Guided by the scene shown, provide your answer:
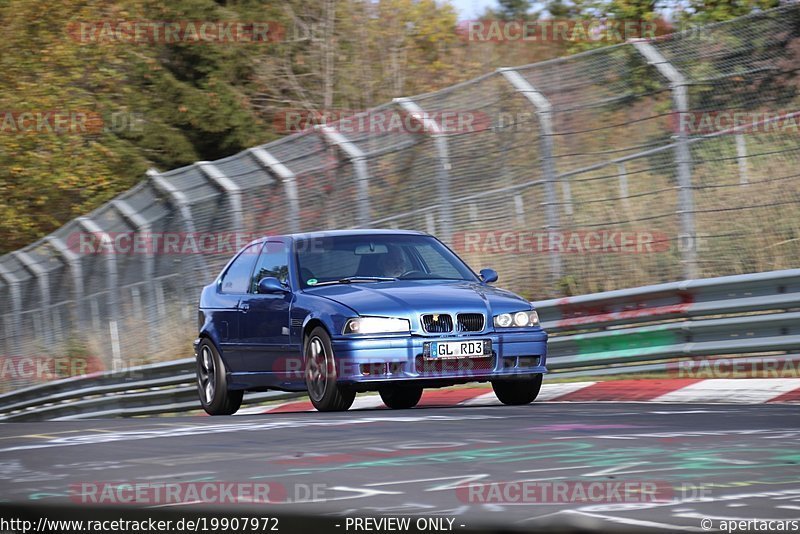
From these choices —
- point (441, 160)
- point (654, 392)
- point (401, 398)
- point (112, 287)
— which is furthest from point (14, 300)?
point (654, 392)

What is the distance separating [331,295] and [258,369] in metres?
1.32

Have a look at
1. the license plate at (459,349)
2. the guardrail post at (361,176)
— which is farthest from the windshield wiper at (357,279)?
the guardrail post at (361,176)

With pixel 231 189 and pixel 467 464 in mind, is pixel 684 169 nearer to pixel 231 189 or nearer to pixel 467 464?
pixel 467 464

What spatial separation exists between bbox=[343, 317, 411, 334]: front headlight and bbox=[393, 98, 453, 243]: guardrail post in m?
5.06

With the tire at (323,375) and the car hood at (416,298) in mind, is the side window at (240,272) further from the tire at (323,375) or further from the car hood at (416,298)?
the tire at (323,375)

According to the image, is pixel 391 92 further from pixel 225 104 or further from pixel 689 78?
pixel 689 78

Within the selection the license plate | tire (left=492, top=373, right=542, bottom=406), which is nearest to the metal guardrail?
tire (left=492, top=373, right=542, bottom=406)

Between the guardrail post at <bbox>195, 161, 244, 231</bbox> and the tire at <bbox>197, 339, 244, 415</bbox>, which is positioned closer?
the tire at <bbox>197, 339, 244, 415</bbox>

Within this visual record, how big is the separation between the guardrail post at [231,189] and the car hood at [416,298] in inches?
267

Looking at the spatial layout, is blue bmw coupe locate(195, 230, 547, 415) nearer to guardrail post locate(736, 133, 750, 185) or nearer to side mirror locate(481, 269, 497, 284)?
side mirror locate(481, 269, 497, 284)

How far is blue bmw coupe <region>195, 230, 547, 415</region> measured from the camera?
397 inches

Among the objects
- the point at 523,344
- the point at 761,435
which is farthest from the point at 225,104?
the point at 761,435

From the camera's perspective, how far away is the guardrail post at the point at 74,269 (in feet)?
73.4

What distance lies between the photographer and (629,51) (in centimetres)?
1280
